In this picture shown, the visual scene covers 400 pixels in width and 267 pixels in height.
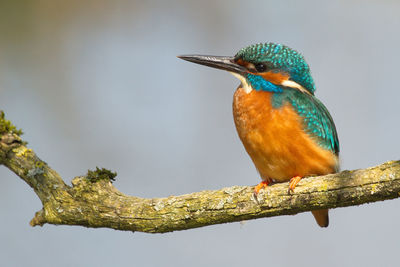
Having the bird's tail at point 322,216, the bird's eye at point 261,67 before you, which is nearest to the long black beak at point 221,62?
the bird's eye at point 261,67

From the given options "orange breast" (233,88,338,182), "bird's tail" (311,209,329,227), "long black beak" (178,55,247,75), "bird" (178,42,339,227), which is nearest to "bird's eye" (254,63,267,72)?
"bird" (178,42,339,227)

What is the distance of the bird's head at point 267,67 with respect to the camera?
4.19 meters

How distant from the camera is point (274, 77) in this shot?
421cm

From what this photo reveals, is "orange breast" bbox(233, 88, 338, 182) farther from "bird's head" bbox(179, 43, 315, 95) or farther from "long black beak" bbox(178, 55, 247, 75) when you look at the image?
"long black beak" bbox(178, 55, 247, 75)

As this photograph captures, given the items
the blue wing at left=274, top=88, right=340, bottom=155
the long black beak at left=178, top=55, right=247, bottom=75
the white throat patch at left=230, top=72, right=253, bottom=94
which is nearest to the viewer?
the blue wing at left=274, top=88, right=340, bottom=155

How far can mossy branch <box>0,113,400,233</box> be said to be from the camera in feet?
10.2

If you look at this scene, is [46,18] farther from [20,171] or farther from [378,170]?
[378,170]

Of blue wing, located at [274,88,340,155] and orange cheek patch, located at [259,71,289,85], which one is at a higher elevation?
A: orange cheek patch, located at [259,71,289,85]

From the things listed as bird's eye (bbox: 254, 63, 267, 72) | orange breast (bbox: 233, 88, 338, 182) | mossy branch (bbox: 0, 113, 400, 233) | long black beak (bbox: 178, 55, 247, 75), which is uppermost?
long black beak (bbox: 178, 55, 247, 75)

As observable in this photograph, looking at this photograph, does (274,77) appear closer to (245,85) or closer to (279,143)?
(245,85)

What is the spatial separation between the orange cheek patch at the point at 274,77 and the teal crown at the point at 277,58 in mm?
33

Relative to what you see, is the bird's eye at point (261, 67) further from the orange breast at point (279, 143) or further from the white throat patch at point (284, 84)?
the orange breast at point (279, 143)

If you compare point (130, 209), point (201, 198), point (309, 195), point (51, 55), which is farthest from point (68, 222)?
point (51, 55)

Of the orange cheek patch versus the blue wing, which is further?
the orange cheek patch
